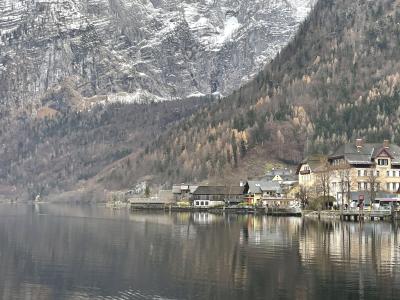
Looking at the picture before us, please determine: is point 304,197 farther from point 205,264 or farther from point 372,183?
point 205,264

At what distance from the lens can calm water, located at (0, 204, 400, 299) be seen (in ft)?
230

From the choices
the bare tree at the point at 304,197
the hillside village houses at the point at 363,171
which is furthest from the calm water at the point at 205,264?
the bare tree at the point at 304,197

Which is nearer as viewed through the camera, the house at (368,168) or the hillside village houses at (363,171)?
the hillside village houses at (363,171)

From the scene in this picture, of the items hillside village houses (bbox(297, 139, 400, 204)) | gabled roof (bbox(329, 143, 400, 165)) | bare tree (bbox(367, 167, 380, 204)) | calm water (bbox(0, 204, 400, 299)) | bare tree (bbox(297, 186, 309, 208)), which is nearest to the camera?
calm water (bbox(0, 204, 400, 299))

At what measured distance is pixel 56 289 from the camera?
72.9 m

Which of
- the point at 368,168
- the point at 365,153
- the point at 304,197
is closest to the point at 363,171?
the point at 368,168

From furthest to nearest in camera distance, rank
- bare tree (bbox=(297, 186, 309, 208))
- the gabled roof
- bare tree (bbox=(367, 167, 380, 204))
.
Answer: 1. bare tree (bbox=(297, 186, 309, 208))
2. the gabled roof
3. bare tree (bbox=(367, 167, 380, 204))

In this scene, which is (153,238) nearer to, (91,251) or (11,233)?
(91,251)

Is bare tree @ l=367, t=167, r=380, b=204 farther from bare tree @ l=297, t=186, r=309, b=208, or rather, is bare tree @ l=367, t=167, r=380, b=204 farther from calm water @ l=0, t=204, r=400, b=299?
calm water @ l=0, t=204, r=400, b=299

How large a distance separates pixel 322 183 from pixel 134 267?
108 metres

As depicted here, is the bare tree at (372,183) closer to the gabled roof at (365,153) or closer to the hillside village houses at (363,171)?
the hillside village houses at (363,171)

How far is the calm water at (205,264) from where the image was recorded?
70.2 m

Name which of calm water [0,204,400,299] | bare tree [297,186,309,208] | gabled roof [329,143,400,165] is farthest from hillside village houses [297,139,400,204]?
calm water [0,204,400,299]

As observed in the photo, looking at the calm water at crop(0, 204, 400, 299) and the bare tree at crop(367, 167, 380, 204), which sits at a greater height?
the bare tree at crop(367, 167, 380, 204)
